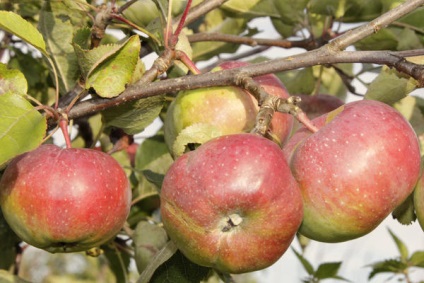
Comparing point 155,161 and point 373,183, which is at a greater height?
point 373,183

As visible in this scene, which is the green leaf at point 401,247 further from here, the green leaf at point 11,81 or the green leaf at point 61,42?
the green leaf at point 11,81

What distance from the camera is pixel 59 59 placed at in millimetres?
1595

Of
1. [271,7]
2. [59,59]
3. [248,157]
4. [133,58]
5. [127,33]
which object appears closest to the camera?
[248,157]

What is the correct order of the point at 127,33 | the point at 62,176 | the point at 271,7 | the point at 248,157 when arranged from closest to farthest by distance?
the point at 248,157, the point at 62,176, the point at 127,33, the point at 271,7

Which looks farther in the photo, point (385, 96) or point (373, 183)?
point (385, 96)

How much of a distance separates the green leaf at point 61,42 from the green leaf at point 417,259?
46.8 inches

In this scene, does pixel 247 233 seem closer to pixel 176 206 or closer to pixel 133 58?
pixel 176 206

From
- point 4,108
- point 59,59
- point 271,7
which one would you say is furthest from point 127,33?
point 4,108

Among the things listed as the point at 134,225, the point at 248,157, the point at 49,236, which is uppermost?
the point at 248,157

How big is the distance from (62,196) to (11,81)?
25 centimetres

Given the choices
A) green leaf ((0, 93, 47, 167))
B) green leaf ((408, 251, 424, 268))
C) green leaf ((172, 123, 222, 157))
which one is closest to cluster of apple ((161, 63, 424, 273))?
green leaf ((172, 123, 222, 157))

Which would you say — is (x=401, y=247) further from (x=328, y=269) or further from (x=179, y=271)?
(x=179, y=271)

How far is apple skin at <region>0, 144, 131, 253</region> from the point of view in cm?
112

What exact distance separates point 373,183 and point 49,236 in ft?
1.64
